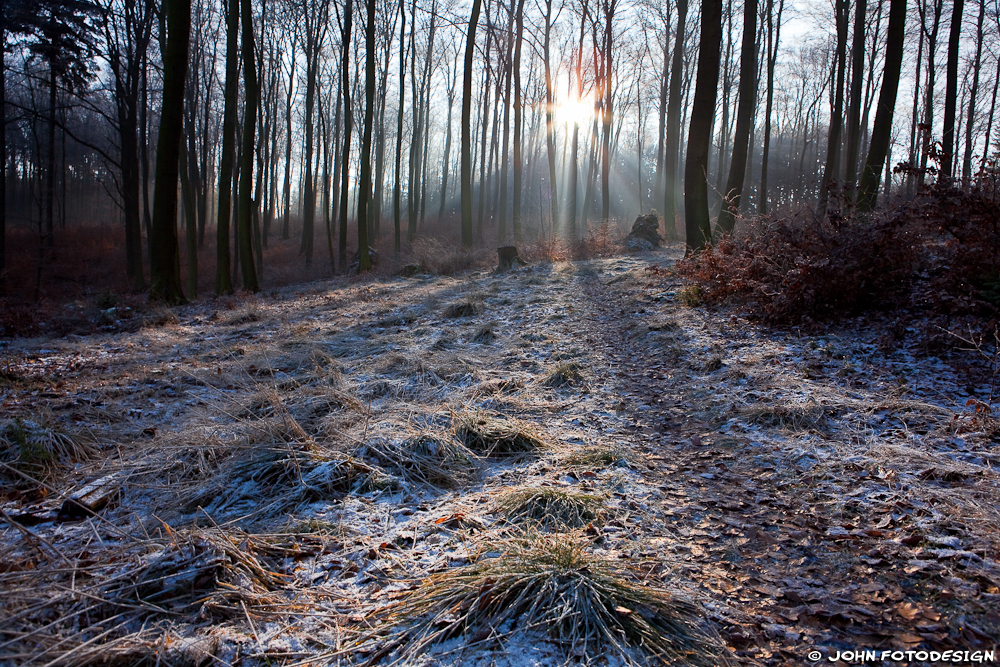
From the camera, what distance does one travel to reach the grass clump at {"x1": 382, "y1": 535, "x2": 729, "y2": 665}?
68.7 inches

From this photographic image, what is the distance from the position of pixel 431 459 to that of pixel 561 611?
1.54 metres

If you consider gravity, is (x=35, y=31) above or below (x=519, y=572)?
above

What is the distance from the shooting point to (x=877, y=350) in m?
4.73

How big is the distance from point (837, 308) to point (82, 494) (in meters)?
6.82

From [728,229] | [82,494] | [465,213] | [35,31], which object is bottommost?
[82,494]

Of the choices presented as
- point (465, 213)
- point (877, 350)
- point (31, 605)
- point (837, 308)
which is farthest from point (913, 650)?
point (465, 213)

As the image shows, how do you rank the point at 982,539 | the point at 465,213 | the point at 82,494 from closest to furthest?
the point at 982,539
the point at 82,494
the point at 465,213

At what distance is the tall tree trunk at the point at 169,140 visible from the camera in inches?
376

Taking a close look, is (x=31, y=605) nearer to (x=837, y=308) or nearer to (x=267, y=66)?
(x=837, y=308)

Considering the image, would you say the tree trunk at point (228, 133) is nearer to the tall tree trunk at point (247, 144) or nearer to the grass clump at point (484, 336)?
the tall tree trunk at point (247, 144)

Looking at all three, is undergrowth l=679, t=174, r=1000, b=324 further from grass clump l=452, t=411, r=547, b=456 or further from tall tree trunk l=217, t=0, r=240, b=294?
tall tree trunk l=217, t=0, r=240, b=294

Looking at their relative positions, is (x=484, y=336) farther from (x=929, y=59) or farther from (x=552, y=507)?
(x=929, y=59)

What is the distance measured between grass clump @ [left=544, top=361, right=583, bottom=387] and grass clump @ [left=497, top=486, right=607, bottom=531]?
213 cm

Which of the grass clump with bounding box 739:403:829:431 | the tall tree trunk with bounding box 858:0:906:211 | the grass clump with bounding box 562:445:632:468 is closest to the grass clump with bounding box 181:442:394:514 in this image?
the grass clump with bounding box 562:445:632:468
